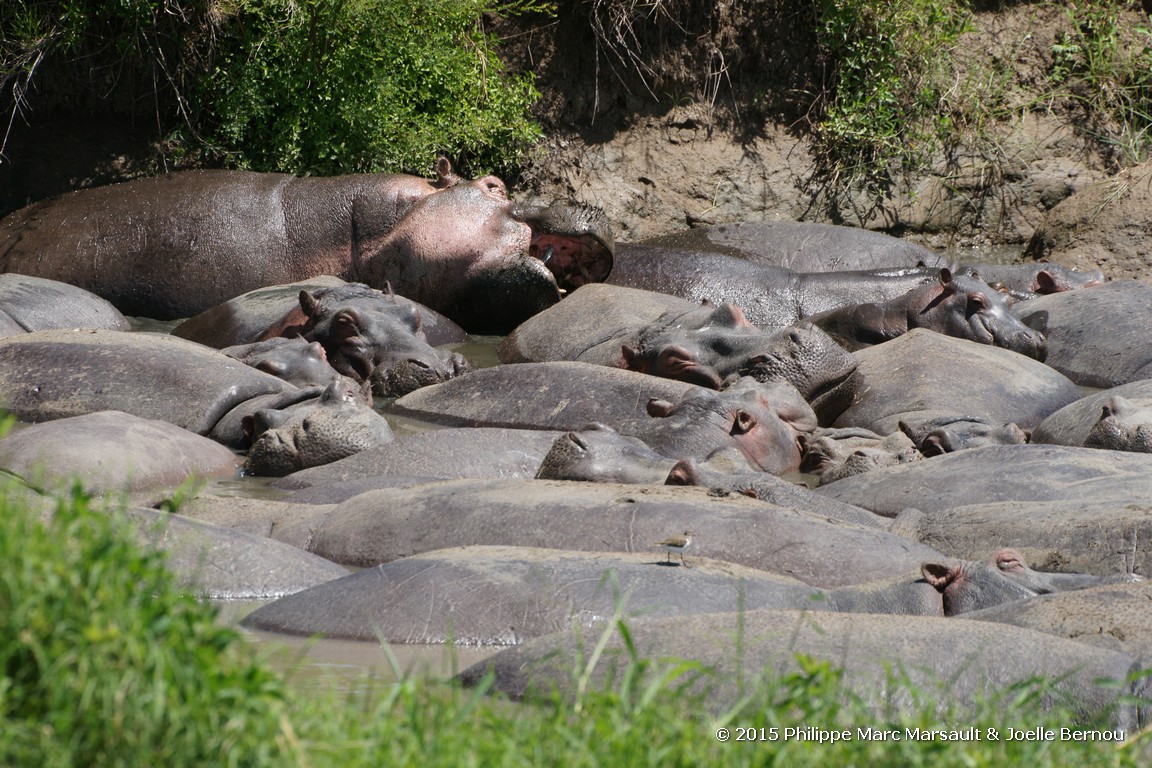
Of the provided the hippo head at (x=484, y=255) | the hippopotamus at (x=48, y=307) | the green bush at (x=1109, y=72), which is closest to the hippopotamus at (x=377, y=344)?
the hippopotamus at (x=48, y=307)

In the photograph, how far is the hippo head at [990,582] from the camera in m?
3.98

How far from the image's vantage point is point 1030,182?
14711 millimetres

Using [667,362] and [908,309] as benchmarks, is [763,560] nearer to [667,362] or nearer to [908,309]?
[667,362]

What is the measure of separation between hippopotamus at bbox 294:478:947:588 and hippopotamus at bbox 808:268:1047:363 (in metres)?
4.74

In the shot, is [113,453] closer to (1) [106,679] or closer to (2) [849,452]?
(2) [849,452]

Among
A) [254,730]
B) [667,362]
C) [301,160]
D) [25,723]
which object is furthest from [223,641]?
[301,160]

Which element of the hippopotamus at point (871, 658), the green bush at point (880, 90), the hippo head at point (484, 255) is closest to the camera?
the hippopotamus at point (871, 658)

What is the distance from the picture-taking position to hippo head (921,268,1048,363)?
362 inches

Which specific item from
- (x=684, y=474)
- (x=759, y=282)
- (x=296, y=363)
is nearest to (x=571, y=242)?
(x=759, y=282)

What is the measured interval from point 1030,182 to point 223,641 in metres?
13.8

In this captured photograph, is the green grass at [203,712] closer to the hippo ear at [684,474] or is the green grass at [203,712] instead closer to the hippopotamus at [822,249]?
the hippo ear at [684,474]

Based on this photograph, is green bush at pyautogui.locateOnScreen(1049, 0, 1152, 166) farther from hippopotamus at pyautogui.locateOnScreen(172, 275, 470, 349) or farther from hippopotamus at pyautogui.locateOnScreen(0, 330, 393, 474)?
hippopotamus at pyautogui.locateOnScreen(0, 330, 393, 474)

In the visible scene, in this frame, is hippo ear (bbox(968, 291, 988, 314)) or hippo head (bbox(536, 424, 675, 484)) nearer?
hippo head (bbox(536, 424, 675, 484))

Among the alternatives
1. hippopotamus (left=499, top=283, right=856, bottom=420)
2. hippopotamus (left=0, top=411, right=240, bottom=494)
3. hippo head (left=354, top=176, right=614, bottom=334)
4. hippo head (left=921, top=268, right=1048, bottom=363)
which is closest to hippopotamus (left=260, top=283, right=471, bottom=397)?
hippopotamus (left=499, top=283, right=856, bottom=420)
